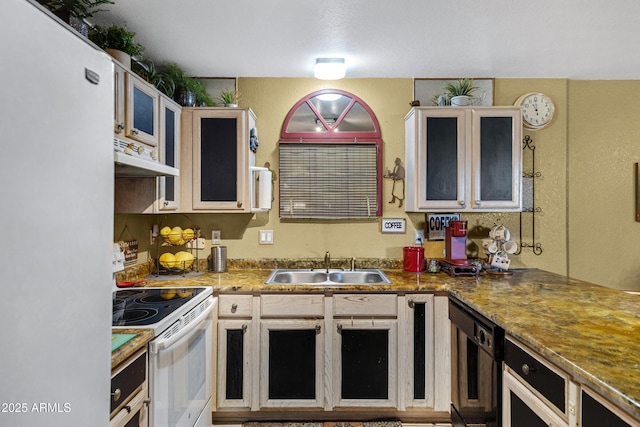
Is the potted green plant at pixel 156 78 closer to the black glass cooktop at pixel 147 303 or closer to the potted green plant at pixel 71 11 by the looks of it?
the potted green plant at pixel 71 11

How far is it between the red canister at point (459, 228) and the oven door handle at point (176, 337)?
5.99 feet

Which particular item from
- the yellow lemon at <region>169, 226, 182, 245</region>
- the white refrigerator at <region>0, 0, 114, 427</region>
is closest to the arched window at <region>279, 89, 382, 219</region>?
the yellow lemon at <region>169, 226, 182, 245</region>

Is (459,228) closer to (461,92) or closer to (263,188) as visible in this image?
(461,92)

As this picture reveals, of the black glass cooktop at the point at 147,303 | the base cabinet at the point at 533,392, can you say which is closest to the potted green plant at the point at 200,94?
the black glass cooktop at the point at 147,303

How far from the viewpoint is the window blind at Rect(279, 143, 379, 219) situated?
2.72 m

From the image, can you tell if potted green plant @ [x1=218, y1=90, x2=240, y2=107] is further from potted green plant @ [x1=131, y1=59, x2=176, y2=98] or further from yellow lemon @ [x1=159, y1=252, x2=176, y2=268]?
yellow lemon @ [x1=159, y1=252, x2=176, y2=268]

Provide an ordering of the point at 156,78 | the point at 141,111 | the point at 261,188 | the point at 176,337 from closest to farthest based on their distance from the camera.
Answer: the point at 176,337
the point at 141,111
the point at 156,78
the point at 261,188

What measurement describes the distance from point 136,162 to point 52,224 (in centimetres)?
67

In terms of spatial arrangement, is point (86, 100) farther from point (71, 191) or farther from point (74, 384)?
point (74, 384)

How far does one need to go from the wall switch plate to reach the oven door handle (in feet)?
2.95

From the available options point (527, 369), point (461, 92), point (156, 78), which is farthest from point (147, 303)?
point (461, 92)

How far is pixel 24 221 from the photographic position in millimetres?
565

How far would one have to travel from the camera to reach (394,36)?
2105mm

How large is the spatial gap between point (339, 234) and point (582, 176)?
6.79ft
